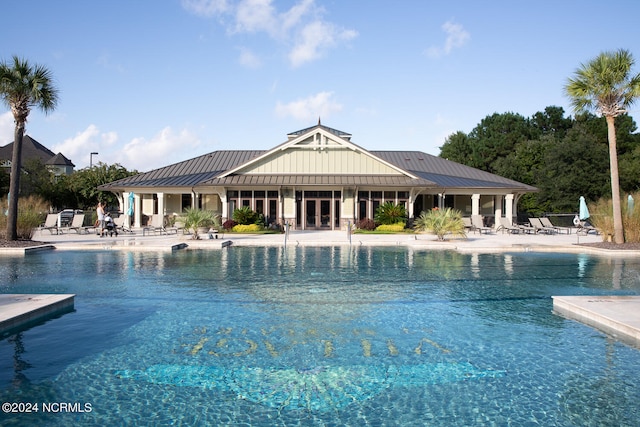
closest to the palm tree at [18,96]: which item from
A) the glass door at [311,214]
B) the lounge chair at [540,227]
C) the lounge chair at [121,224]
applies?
the lounge chair at [121,224]

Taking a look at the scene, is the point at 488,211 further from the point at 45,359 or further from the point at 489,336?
the point at 45,359

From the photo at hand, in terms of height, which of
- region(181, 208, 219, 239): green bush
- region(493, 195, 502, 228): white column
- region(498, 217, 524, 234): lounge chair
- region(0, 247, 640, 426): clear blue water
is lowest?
region(0, 247, 640, 426): clear blue water

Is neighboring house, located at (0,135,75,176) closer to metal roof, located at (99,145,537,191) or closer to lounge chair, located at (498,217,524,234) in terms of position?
metal roof, located at (99,145,537,191)

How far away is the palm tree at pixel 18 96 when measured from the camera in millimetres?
18875

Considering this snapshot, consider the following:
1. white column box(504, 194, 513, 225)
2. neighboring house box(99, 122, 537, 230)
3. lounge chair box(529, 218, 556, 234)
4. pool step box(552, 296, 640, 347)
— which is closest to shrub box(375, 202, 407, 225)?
neighboring house box(99, 122, 537, 230)

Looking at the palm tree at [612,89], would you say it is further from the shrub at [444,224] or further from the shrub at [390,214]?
the shrub at [390,214]

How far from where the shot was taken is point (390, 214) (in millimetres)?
29172

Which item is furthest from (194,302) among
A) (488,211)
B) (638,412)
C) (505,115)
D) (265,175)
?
(505,115)

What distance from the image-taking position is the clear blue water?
4.98 m

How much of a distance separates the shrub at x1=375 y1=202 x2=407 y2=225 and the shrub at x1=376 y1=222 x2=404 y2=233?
437 millimetres

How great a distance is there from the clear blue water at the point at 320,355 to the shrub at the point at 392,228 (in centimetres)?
1576

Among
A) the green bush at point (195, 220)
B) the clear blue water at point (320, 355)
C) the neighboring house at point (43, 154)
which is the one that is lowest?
the clear blue water at point (320, 355)

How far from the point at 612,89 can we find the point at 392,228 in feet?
41.9

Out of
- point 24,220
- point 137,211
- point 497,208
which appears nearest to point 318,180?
point 137,211
